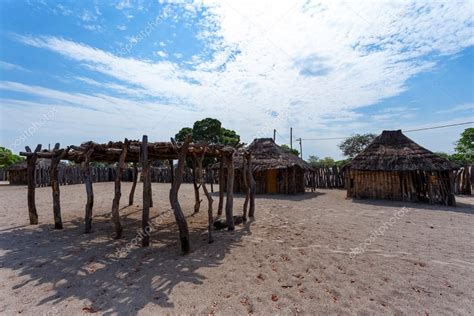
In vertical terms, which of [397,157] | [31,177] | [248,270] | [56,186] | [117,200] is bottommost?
[248,270]

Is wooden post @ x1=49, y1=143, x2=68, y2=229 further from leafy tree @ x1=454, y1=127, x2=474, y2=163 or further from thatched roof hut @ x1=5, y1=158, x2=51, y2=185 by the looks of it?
leafy tree @ x1=454, y1=127, x2=474, y2=163

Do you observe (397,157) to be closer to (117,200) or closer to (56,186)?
(117,200)

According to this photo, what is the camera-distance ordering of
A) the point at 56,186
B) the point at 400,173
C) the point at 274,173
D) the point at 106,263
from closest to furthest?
the point at 106,263, the point at 56,186, the point at 400,173, the point at 274,173

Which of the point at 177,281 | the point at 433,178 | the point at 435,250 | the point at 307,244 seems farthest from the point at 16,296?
the point at 433,178

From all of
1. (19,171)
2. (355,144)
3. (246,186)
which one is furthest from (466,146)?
(19,171)

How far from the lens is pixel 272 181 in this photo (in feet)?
57.7

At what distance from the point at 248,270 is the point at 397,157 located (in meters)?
12.6

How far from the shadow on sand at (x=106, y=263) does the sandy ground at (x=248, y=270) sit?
0.02 m

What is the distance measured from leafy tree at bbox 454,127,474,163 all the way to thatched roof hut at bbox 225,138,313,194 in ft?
65.6

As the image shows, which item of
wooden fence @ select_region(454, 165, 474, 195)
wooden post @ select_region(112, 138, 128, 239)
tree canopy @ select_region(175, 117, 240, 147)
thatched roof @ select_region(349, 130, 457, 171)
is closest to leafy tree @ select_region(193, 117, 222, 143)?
tree canopy @ select_region(175, 117, 240, 147)

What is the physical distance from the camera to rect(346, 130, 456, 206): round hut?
1307 cm

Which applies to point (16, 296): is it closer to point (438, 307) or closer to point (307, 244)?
point (307, 244)

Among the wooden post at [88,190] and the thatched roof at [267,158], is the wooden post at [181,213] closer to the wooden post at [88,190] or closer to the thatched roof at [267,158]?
the wooden post at [88,190]

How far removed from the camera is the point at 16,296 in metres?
4.05
